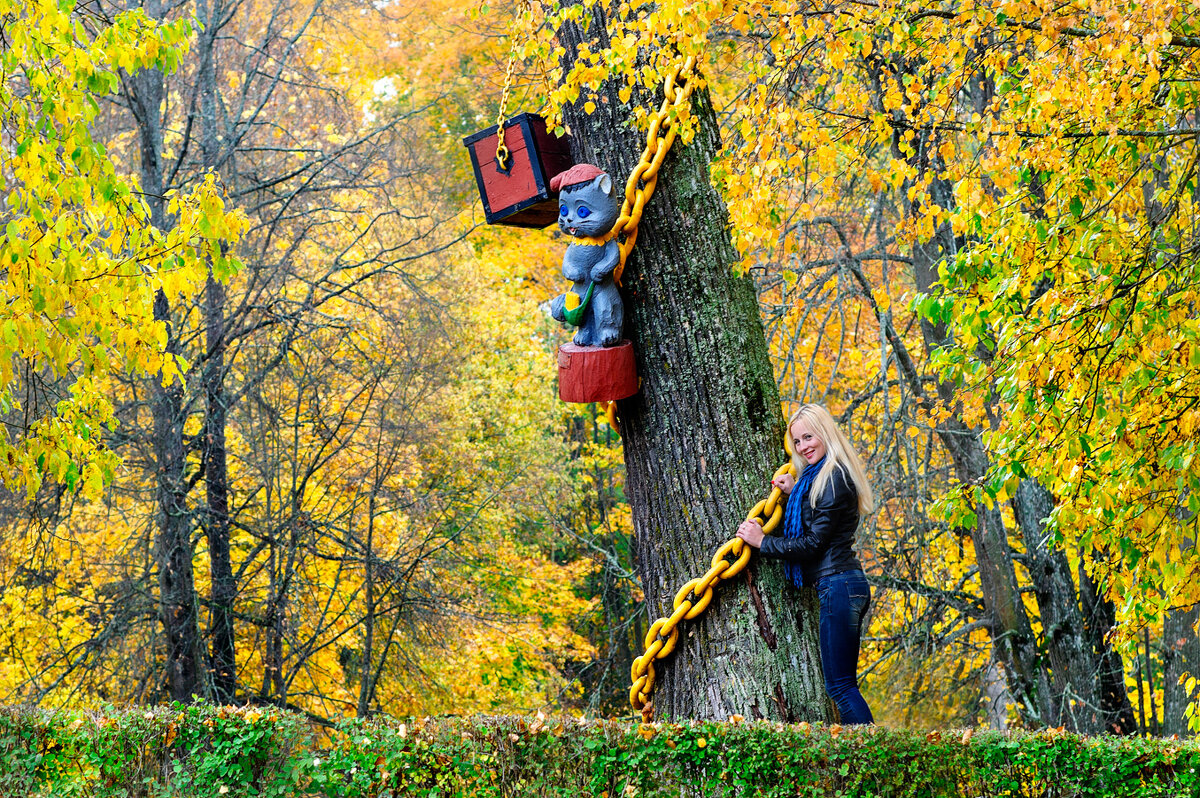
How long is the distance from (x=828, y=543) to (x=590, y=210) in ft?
4.27

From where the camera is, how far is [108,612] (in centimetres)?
952

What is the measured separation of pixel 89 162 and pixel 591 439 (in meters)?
16.7

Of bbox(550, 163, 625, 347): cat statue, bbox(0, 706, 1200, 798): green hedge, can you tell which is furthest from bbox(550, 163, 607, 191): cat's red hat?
bbox(0, 706, 1200, 798): green hedge

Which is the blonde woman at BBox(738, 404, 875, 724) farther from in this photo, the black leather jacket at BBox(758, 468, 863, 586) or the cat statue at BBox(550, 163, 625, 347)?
the cat statue at BBox(550, 163, 625, 347)

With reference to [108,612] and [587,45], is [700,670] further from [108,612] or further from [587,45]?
[108,612]

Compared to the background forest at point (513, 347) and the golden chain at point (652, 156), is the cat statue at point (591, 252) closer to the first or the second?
the golden chain at point (652, 156)

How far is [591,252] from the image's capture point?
11.8ft

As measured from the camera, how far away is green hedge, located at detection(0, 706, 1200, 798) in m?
3.23

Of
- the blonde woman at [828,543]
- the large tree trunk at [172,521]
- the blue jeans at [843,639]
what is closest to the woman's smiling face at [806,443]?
the blonde woman at [828,543]

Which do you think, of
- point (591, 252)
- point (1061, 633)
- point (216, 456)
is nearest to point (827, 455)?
point (591, 252)

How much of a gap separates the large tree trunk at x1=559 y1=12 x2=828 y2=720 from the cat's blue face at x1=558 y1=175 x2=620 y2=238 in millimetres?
138

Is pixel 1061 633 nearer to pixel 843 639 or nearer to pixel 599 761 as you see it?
pixel 843 639

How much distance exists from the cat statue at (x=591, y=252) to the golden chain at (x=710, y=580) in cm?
74

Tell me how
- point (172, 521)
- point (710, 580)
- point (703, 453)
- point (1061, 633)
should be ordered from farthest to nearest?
point (172, 521)
point (1061, 633)
point (703, 453)
point (710, 580)
